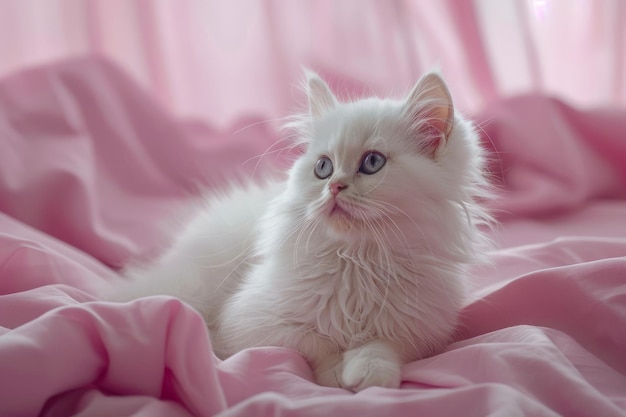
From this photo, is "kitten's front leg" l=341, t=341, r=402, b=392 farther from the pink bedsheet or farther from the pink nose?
the pink nose

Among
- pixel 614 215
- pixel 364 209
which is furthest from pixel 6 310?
pixel 614 215

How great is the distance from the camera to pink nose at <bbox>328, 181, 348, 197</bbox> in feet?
3.55

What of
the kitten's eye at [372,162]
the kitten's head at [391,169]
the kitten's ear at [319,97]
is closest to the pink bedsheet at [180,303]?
the kitten's head at [391,169]

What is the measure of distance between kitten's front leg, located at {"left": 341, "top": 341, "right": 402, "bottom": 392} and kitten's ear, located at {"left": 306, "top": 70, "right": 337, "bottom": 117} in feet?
1.69

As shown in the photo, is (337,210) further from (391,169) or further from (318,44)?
(318,44)

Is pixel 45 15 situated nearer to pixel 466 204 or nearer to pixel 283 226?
pixel 283 226

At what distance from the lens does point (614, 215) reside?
6.52ft

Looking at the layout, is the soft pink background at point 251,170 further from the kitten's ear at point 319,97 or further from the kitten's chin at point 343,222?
the kitten's ear at point 319,97

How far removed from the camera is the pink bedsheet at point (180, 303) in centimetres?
85

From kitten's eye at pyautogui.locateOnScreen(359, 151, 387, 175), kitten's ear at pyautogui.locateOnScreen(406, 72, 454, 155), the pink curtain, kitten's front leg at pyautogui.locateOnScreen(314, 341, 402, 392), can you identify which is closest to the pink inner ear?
kitten's ear at pyautogui.locateOnScreen(406, 72, 454, 155)

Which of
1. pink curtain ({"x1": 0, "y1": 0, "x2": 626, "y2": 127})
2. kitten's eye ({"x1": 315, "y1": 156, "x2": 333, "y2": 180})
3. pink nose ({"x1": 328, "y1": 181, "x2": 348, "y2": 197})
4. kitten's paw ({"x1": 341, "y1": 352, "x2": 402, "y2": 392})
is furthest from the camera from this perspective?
pink curtain ({"x1": 0, "y1": 0, "x2": 626, "y2": 127})

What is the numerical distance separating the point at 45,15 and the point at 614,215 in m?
2.18

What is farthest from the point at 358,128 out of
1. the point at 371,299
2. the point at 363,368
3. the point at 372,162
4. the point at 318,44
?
the point at 318,44

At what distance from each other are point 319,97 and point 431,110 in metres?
0.27
